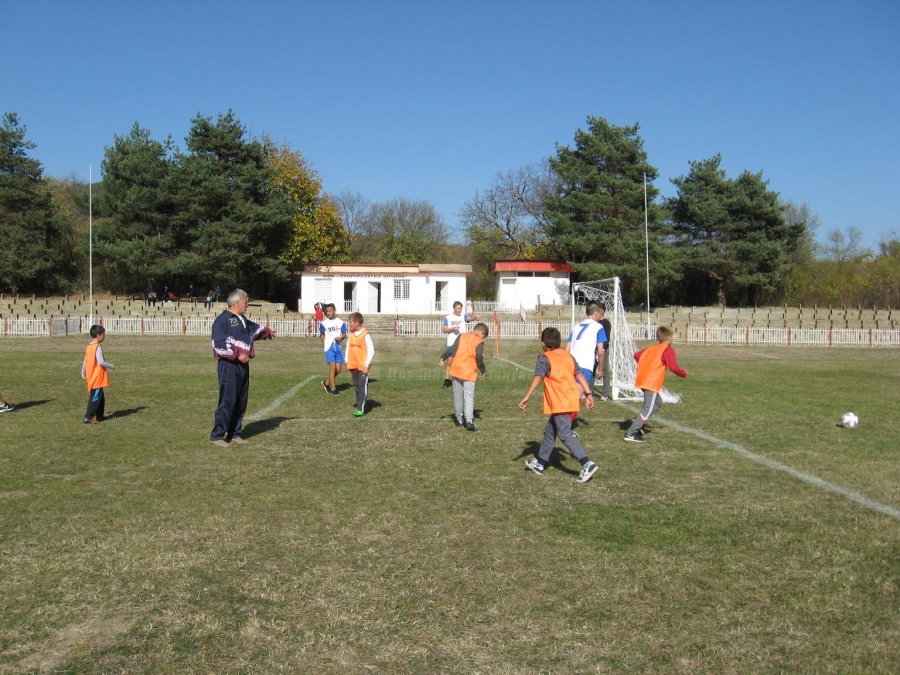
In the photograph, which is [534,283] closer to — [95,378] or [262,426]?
[262,426]

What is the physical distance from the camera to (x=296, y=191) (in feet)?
179

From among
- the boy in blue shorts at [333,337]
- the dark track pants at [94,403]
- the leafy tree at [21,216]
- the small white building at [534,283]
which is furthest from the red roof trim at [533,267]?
the dark track pants at [94,403]

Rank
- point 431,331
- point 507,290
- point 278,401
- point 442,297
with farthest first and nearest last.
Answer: point 507,290 → point 442,297 → point 431,331 → point 278,401

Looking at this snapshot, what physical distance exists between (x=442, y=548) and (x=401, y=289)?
45.1m

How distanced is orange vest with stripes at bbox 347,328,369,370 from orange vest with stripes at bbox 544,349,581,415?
4.30m

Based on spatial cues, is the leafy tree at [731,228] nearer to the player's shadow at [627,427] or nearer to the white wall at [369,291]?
the white wall at [369,291]

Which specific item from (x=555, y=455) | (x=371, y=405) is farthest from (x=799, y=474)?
(x=371, y=405)

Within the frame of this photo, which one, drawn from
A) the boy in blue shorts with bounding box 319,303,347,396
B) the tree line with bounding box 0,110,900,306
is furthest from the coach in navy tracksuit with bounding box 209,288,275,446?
the tree line with bounding box 0,110,900,306

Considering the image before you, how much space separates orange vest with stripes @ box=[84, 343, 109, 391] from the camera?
1005 cm

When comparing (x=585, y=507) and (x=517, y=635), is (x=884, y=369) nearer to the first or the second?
(x=585, y=507)

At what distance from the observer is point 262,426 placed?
32.7ft

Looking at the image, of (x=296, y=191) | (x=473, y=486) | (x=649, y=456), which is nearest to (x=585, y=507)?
(x=473, y=486)

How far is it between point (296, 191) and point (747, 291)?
34.1 metres

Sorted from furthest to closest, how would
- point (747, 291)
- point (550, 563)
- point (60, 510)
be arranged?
1. point (747, 291)
2. point (60, 510)
3. point (550, 563)
